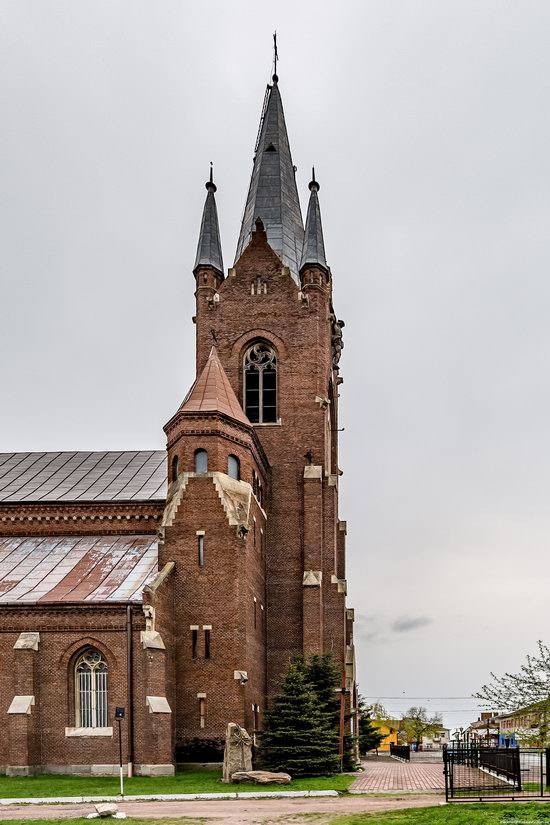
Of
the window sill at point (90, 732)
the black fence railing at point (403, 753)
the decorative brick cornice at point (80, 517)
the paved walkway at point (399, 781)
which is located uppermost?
the decorative brick cornice at point (80, 517)

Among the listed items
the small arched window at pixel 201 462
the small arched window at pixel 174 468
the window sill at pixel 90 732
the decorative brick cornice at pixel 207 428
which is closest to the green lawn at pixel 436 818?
the window sill at pixel 90 732

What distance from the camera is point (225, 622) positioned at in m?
35.3

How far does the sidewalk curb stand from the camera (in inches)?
1005

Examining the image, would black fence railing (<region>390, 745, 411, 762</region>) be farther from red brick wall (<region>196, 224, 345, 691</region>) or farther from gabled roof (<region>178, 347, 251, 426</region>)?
gabled roof (<region>178, 347, 251, 426</region>)

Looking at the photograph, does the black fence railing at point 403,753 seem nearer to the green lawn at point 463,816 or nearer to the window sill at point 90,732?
the window sill at point 90,732

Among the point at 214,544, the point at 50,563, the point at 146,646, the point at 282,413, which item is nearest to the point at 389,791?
the point at 146,646

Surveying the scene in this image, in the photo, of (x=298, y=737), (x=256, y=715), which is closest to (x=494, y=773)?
(x=298, y=737)

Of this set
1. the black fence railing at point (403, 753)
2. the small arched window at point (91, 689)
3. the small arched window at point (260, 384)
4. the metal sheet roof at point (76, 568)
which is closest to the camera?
the small arched window at point (91, 689)

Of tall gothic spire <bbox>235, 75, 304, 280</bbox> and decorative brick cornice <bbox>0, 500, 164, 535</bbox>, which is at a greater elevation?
tall gothic spire <bbox>235, 75, 304, 280</bbox>

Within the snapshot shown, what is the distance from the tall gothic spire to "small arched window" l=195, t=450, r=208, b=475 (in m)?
15.1

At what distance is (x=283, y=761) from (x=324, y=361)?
20497mm

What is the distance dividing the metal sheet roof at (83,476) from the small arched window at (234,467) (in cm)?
439

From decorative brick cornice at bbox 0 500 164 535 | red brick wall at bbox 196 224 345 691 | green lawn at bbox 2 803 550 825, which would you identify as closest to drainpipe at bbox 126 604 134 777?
decorative brick cornice at bbox 0 500 164 535

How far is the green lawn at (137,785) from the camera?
27.4m
